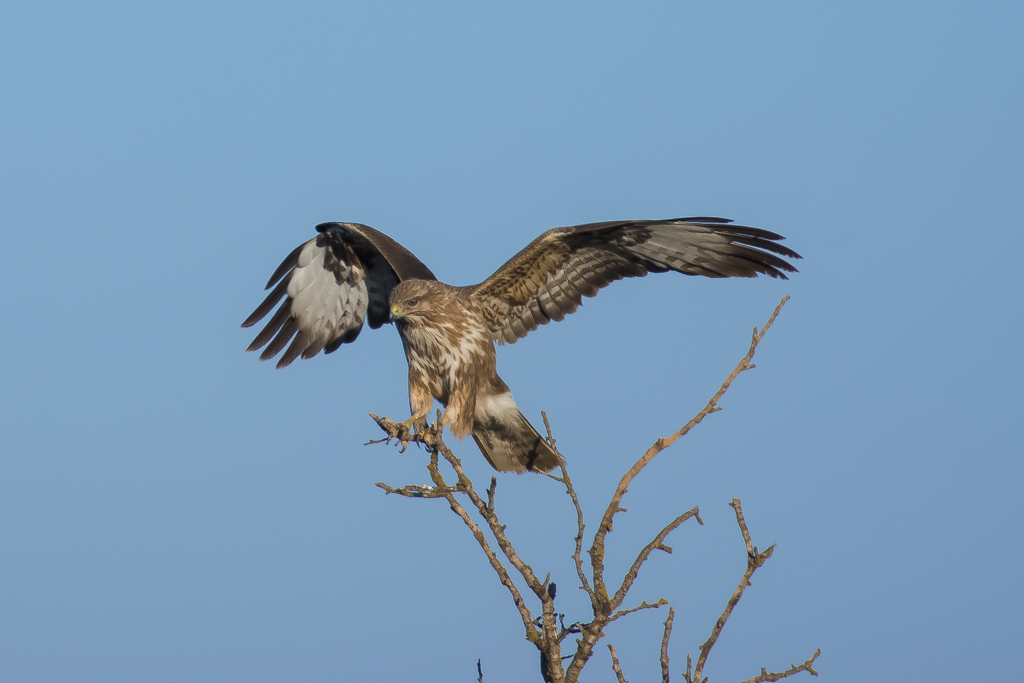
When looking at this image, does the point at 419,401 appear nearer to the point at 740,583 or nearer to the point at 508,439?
the point at 508,439

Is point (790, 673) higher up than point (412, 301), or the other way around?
point (412, 301)

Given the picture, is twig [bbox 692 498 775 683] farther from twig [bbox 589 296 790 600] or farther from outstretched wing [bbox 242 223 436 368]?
outstretched wing [bbox 242 223 436 368]

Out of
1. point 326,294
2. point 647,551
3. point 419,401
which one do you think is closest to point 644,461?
point 647,551

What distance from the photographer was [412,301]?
21.7 ft

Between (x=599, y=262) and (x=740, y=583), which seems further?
(x=599, y=262)

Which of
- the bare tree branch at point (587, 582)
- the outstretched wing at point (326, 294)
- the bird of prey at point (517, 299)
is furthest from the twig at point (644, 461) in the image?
the outstretched wing at point (326, 294)

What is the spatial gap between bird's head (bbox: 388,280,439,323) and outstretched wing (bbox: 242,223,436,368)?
1.78 metres

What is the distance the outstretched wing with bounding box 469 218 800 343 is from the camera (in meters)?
6.57

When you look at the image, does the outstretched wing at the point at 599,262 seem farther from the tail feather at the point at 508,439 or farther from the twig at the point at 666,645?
the twig at the point at 666,645

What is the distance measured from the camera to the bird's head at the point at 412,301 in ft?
21.7

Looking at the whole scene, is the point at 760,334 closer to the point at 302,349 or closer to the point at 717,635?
the point at 717,635

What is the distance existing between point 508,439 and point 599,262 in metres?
1.60

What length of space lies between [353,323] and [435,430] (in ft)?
11.1

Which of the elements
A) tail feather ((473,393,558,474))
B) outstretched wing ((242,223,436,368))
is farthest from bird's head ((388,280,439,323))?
outstretched wing ((242,223,436,368))
